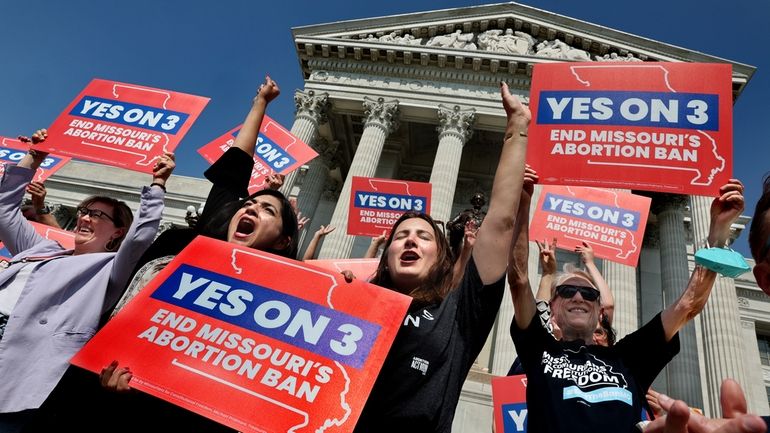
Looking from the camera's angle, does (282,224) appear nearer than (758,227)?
No

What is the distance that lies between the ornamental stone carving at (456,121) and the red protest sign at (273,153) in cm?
1286

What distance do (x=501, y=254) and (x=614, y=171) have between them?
239 cm

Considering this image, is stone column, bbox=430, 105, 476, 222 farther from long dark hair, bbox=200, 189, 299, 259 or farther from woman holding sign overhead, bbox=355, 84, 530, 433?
woman holding sign overhead, bbox=355, 84, 530, 433

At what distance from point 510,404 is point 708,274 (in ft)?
6.65

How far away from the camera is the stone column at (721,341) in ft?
47.2

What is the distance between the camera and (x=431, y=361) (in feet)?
7.06

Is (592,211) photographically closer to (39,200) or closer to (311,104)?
(39,200)

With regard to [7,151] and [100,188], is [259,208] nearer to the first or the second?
[7,151]

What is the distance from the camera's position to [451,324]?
227 centimetres

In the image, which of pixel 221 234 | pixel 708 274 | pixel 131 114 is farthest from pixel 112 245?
pixel 708 274

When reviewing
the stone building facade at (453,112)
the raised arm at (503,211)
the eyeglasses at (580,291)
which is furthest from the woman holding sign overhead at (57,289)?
the stone building facade at (453,112)

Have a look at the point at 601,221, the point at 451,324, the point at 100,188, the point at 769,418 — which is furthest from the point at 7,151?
the point at 100,188

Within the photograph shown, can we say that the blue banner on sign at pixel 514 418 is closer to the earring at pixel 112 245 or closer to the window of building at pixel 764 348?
the earring at pixel 112 245

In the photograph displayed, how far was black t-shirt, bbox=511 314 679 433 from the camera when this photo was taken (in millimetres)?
2723
